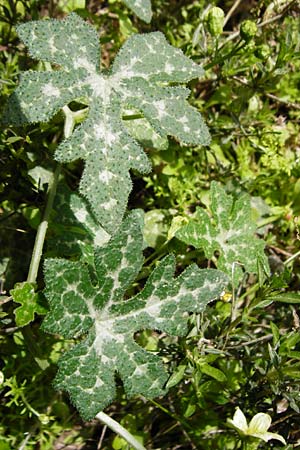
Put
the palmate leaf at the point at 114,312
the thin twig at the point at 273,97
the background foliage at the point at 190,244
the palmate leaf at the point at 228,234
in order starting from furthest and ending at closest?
the thin twig at the point at 273,97 < the palmate leaf at the point at 228,234 < the background foliage at the point at 190,244 < the palmate leaf at the point at 114,312

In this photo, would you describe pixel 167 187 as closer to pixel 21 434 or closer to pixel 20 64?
pixel 20 64

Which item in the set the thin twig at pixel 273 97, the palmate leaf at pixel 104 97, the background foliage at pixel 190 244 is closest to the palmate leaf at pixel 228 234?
the background foliage at pixel 190 244

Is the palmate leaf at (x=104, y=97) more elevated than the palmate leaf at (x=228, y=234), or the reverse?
the palmate leaf at (x=104, y=97)

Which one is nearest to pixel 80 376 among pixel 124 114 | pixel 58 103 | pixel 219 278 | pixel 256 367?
pixel 219 278

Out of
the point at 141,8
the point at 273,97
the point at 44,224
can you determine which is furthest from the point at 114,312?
the point at 273,97

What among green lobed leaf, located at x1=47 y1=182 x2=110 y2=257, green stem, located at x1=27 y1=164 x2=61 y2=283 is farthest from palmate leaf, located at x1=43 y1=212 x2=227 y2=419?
green lobed leaf, located at x1=47 y1=182 x2=110 y2=257

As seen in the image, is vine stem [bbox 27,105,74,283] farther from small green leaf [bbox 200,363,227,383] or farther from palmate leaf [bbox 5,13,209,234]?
small green leaf [bbox 200,363,227,383]

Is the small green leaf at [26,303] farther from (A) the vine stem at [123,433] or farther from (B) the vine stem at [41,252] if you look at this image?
(A) the vine stem at [123,433]
